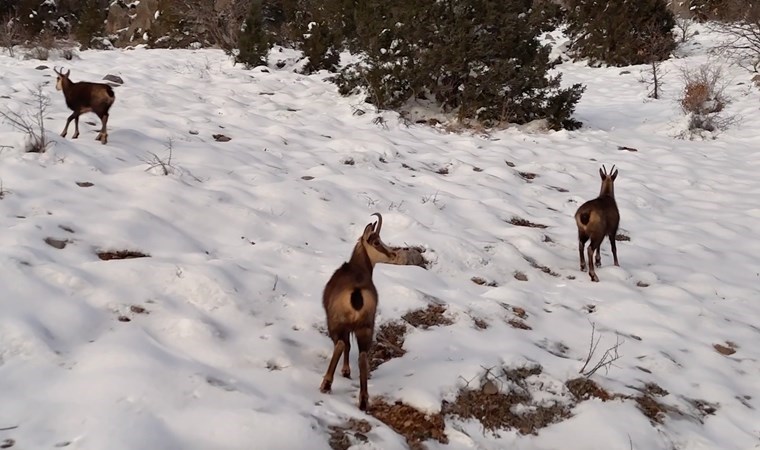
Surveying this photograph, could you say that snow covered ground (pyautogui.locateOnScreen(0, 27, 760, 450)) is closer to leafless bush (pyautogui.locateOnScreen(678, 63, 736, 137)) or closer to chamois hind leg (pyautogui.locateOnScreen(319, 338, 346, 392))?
chamois hind leg (pyautogui.locateOnScreen(319, 338, 346, 392))

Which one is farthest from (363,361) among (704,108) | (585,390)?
(704,108)

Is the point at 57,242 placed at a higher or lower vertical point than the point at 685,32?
lower

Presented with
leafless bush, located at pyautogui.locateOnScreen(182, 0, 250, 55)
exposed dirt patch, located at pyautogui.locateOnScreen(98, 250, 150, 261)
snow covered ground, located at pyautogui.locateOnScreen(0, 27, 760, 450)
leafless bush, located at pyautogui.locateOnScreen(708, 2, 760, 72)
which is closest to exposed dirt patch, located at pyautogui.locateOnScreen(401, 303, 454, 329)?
snow covered ground, located at pyautogui.locateOnScreen(0, 27, 760, 450)

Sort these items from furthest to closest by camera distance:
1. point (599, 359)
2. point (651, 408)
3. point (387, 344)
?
point (599, 359) < point (387, 344) < point (651, 408)

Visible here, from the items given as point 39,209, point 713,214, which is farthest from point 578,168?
point 39,209

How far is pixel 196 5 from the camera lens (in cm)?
1933

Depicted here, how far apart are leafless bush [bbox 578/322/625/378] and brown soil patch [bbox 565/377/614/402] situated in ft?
0.23

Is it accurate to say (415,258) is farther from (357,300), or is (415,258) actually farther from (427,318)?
(357,300)

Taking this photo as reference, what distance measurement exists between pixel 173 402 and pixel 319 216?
3653mm

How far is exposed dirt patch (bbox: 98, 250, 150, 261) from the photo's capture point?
190 inches

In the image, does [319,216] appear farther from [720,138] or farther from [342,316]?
[720,138]

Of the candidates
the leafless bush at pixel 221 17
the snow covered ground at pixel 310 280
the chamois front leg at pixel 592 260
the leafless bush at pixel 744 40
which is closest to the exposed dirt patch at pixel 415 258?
the snow covered ground at pixel 310 280

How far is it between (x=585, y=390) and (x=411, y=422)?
55.5 inches

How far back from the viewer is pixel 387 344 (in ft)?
14.6
